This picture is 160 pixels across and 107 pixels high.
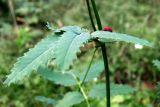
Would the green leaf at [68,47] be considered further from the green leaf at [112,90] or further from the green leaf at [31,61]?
the green leaf at [112,90]

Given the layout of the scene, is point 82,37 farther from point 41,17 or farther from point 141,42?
point 41,17

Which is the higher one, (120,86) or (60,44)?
(120,86)

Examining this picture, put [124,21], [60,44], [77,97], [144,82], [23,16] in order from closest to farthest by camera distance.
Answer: [60,44], [77,97], [144,82], [124,21], [23,16]

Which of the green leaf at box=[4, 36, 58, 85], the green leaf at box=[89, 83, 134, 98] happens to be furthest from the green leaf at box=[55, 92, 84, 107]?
the green leaf at box=[4, 36, 58, 85]

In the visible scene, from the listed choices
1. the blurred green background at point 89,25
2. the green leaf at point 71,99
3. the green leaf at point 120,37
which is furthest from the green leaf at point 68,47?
the blurred green background at point 89,25

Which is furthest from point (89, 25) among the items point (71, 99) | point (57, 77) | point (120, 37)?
point (120, 37)

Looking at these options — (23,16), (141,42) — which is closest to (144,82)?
(23,16)
